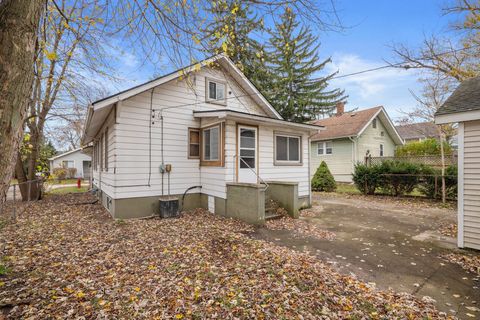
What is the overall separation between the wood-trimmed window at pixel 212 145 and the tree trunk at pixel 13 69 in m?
5.87

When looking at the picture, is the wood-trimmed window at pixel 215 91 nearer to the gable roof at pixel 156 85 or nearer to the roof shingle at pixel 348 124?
the gable roof at pixel 156 85

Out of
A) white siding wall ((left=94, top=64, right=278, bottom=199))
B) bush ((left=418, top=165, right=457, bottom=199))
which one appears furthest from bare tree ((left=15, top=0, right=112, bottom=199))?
bush ((left=418, top=165, right=457, bottom=199))

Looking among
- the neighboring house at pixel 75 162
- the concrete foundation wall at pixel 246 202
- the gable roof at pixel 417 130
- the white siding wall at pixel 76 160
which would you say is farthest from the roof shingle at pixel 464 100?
the white siding wall at pixel 76 160

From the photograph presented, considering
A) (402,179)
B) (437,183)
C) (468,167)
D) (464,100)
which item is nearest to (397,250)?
(468,167)

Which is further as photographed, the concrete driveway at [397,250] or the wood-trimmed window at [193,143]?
the wood-trimmed window at [193,143]

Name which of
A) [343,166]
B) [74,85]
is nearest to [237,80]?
[74,85]

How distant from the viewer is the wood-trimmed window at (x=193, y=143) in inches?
332

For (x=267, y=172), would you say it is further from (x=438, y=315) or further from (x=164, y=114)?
(x=438, y=315)

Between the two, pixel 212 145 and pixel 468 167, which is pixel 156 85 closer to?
pixel 212 145

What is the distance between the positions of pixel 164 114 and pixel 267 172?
4146 millimetres

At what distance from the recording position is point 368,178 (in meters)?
12.3

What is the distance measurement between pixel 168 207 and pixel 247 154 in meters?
3.10

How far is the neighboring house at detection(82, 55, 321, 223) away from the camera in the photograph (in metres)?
7.09

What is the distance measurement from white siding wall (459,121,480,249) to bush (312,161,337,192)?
945 cm
